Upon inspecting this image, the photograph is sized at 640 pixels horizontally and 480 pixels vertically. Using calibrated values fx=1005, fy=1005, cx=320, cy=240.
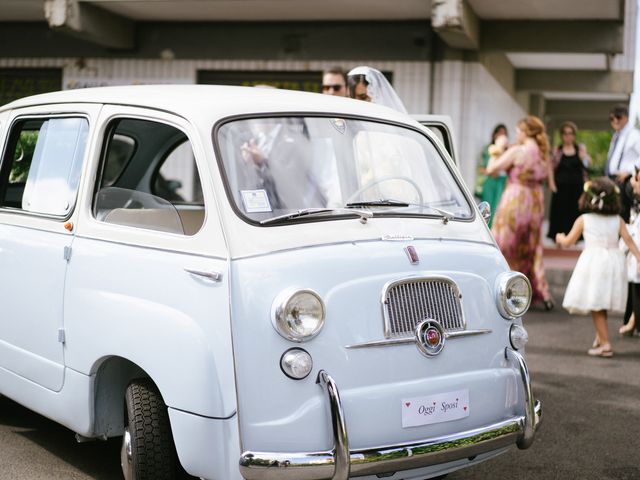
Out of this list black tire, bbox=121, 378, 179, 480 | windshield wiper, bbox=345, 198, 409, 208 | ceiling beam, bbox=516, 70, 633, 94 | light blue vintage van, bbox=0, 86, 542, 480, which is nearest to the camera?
light blue vintage van, bbox=0, 86, 542, 480

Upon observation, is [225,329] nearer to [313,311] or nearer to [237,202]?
[313,311]

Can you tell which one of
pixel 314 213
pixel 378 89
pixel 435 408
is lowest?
pixel 435 408

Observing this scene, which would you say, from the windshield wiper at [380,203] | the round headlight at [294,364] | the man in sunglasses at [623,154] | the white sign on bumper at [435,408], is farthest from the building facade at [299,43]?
the round headlight at [294,364]

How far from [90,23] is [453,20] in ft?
17.9

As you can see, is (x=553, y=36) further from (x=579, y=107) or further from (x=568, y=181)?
(x=579, y=107)

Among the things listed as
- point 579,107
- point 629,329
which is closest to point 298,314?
point 629,329

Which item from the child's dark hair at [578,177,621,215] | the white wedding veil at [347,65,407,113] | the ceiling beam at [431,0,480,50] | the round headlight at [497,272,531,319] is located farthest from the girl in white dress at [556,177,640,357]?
the ceiling beam at [431,0,480,50]

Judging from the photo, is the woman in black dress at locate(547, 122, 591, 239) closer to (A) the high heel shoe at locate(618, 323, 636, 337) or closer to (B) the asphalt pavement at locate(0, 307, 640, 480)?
(A) the high heel shoe at locate(618, 323, 636, 337)

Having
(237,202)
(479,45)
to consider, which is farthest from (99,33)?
(237,202)

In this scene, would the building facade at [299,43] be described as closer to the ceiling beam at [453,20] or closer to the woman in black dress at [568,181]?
the ceiling beam at [453,20]

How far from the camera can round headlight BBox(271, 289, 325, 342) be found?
12.3 ft

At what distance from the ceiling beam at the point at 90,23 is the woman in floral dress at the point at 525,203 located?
6.76 metres

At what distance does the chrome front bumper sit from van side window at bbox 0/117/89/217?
175 centimetres

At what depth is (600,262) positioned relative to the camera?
859 centimetres
